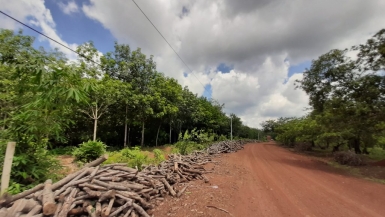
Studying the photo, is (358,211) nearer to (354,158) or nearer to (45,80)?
(45,80)

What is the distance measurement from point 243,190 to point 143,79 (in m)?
12.8

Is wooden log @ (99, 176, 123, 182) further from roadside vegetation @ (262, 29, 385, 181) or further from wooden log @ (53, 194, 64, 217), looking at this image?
roadside vegetation @ (262, 29, 385, 181)

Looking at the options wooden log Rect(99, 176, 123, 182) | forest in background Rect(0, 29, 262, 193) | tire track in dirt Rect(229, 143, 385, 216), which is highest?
forest in background Rect(0, 29, 262, 193)

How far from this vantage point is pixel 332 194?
6.16 meters

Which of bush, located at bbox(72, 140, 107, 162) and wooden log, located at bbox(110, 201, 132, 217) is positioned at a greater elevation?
bush, located at bbox(72, 140, 107, 162)

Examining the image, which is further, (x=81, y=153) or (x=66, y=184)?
(x=81, y=153)

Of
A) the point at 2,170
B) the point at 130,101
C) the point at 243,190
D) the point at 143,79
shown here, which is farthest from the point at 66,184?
the point at 143,79

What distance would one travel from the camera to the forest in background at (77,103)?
3.88 meters

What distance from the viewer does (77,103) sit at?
13.9 ft

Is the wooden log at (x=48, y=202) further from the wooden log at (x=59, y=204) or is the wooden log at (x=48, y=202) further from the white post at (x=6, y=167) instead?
the white post at (x=6, y=167)

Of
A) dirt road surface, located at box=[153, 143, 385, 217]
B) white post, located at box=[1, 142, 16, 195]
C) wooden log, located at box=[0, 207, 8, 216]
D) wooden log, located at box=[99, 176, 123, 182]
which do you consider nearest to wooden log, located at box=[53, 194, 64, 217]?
wooden log, located at box=[0, 207, 8, 216]

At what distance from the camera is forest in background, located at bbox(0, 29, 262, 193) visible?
12.7ft

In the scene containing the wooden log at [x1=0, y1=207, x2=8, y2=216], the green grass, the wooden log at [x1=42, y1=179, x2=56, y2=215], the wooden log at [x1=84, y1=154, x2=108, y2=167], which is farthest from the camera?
the green grass

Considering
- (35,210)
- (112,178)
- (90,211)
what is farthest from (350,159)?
(35,210)
